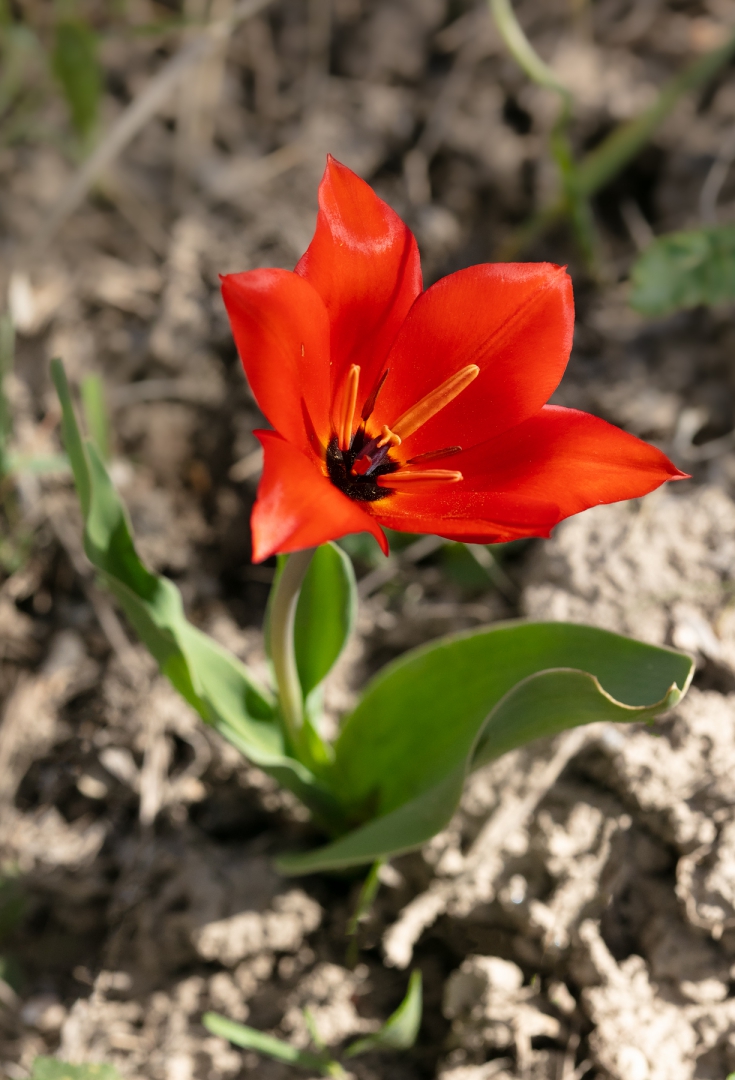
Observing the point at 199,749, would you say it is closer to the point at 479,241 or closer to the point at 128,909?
the point at 128,909

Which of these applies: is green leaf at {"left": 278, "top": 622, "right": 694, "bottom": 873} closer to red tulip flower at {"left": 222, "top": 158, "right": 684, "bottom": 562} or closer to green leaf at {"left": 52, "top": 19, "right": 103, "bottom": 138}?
Result: red tulip flower at {"left": 222, "top": 158, "right": 684, "bottom": 562}

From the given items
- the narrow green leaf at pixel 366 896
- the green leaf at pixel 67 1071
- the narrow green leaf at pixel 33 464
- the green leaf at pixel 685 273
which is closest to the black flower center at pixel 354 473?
the narrow green leaf at pixel 366 896

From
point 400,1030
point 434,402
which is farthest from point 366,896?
point 434,402

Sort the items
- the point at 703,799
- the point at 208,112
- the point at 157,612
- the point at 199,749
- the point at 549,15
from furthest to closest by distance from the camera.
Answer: the point at 549,15 < the point at 208,112 < the point at 199,749 < the point at 703,799 < the point at 157,612

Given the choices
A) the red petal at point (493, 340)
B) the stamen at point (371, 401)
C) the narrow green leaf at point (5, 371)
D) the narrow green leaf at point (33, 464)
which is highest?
the red petal at point (493, 340)

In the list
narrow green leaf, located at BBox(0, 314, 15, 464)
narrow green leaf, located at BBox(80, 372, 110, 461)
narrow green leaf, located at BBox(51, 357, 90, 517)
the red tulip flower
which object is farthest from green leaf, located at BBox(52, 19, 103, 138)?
the red tulip flower

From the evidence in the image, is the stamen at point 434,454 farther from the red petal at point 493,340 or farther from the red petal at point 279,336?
the red petal at point 279,336

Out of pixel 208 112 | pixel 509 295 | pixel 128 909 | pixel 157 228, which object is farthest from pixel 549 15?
pixel 128 909
